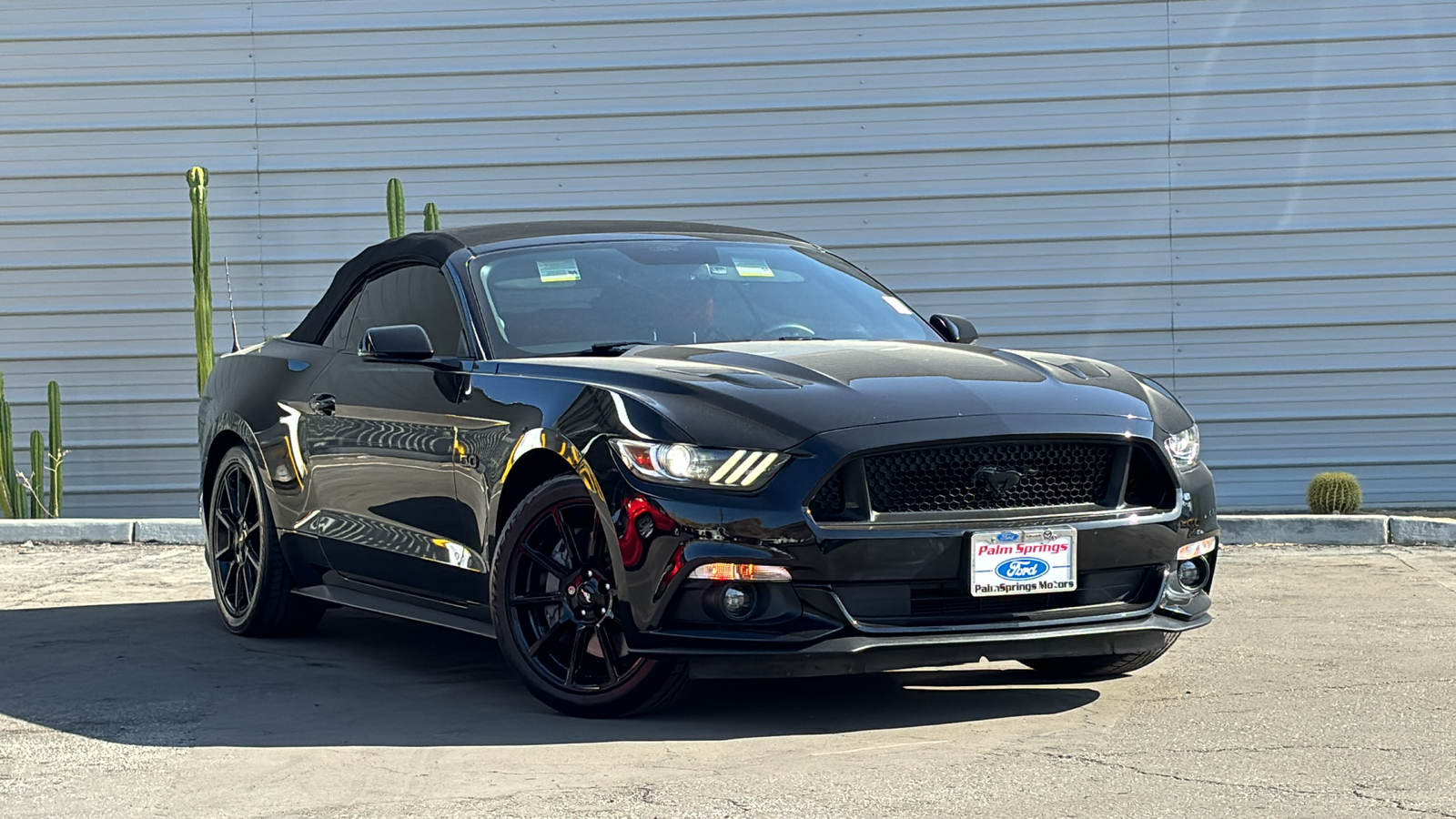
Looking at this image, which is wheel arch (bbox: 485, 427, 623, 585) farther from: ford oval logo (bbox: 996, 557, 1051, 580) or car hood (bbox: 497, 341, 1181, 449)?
ford oval logo (bbox: 996, 557, 1051, 580)

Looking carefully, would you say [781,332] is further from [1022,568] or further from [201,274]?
[201,274]

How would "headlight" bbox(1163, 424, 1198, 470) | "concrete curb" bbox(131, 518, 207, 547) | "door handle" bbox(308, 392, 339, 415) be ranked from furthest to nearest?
"concrete curb" bbox(131, 518, 207, 547), "door handle" bbox(308, 392, 339, 415), "headlight" bbox(1163, 424, 1198, 470)

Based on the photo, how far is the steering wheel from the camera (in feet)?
20.6

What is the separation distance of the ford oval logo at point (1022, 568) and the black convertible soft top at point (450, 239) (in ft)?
6.96

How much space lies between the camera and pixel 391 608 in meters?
6.41

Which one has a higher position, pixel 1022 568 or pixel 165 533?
pixel 1022 568

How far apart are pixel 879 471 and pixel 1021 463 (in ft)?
1.34

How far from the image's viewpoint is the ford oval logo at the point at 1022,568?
514cm

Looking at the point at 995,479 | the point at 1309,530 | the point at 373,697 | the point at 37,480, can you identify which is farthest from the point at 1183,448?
the point at 37,480

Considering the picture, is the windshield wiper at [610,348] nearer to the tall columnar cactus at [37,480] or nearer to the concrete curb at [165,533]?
the concrete curb at [165,533]

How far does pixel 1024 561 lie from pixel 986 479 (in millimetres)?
235

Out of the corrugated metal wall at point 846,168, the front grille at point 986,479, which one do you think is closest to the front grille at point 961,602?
the front grille at point 986,479

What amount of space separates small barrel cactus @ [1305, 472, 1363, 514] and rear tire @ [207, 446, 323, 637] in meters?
6.01

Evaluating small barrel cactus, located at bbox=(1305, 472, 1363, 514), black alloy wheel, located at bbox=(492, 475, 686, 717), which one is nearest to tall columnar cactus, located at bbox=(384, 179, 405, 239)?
small barrel cactus, located at bbox=(1305, 472, 1363, 514)
